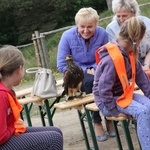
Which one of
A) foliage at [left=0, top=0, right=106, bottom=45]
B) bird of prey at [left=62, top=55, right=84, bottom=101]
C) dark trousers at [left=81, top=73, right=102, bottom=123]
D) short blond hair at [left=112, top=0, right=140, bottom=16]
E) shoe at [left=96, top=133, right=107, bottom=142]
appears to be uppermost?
short blond hair at [left=112, top=0, right=140, bottom=16]

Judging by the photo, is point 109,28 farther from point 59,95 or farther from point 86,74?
point 59,95

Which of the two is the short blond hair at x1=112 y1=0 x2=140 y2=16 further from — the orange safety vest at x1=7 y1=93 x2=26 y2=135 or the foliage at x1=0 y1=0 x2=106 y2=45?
the foliage at x1=0 y1=0 x2=106 y2=45

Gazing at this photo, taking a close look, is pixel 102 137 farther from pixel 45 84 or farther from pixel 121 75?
pixel 121 75

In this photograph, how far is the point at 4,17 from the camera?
112 feet

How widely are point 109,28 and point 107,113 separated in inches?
63.7

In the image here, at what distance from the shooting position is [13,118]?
3443mm

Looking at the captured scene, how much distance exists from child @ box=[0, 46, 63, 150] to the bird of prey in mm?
1071

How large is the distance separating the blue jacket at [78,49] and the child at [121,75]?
1.24m

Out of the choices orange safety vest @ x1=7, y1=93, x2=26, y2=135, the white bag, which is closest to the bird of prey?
the white bag

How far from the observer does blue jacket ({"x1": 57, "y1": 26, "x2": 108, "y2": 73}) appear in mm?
5293

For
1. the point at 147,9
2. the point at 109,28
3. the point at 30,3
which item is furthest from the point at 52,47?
the point at 30,3

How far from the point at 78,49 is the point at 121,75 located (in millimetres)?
1476

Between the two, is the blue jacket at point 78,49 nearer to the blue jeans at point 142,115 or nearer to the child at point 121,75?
the child at point 121,75

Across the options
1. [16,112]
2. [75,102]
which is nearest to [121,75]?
[75,102]
